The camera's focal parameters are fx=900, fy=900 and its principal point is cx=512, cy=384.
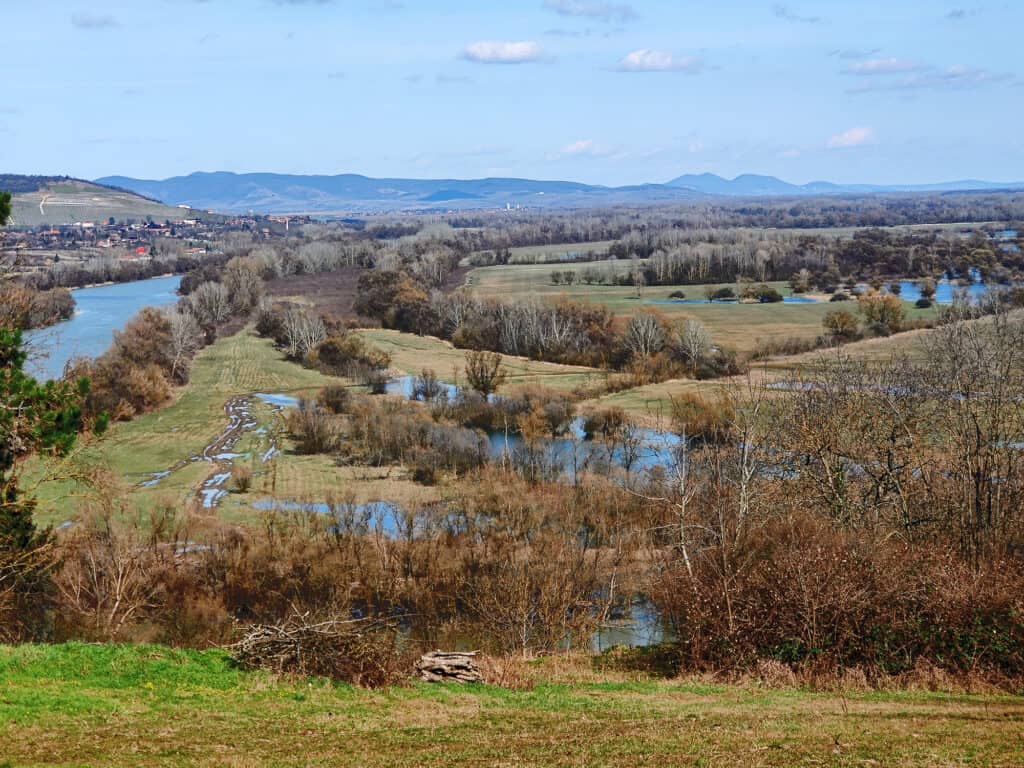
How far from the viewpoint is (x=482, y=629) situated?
79.5 feet

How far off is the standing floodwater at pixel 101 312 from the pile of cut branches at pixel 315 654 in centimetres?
3717

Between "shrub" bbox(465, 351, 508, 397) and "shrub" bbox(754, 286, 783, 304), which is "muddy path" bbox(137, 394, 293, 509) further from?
"shrub" bbox(754, 286, 783, 304)

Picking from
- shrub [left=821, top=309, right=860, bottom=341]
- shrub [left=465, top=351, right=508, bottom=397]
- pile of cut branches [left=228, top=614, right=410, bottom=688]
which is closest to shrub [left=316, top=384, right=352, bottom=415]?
shrub [left=465, top=351, right=508, bottom=397]

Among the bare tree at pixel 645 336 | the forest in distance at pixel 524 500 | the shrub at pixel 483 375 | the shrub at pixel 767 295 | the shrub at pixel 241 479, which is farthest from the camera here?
the shrub at pixel 767 295

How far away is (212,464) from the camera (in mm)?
42406

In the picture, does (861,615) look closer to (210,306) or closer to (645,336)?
(645,336)

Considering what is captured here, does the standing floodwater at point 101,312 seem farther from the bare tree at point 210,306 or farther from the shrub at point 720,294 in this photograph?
the shrub at point 720,294

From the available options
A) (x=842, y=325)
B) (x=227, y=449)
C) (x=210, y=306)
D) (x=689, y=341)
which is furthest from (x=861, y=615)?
(x=210, y=306)

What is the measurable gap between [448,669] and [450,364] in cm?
5268

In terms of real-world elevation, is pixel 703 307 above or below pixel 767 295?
below

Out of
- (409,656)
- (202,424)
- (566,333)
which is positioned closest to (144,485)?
(202,424)

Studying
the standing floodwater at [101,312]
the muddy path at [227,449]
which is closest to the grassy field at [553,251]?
the standing floodwater at [101,312]

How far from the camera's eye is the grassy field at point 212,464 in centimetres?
3603

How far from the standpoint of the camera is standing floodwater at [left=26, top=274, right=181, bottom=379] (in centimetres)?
6088
